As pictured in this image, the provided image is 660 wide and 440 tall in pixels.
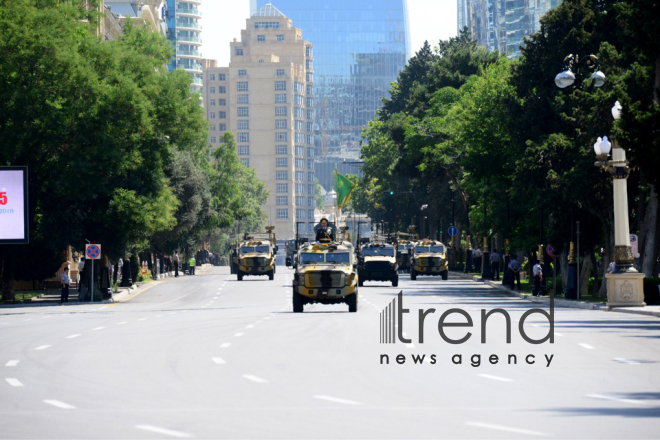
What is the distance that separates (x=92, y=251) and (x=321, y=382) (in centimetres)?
3568

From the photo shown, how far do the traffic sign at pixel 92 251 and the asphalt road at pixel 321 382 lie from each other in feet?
64.5

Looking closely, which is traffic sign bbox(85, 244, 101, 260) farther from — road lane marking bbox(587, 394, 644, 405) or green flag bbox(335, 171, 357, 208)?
green flag bbox(335, 171, 357, 208)

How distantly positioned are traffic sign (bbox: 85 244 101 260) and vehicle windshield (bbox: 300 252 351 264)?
586 inches

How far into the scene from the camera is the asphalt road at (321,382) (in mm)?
12156

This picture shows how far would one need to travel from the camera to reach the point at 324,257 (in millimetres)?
38281

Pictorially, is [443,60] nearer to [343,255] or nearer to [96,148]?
[96,148]

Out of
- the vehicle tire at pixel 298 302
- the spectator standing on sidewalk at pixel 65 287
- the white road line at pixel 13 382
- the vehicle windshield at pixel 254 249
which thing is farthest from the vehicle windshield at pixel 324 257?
the vehicle windshield at pixel 254 249

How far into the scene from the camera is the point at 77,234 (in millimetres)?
53281

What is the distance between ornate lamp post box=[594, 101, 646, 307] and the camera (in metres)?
38.4

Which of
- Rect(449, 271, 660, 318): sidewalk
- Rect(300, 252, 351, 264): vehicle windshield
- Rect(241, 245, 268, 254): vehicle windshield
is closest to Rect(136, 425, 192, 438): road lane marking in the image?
Rect(449, 271, 660, 318): sidewalk

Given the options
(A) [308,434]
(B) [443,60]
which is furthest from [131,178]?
(B) [443,60]

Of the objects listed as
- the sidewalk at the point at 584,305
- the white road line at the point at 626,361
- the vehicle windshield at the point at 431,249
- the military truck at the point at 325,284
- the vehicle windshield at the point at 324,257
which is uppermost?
the vehicle windshield at the point at 431,249

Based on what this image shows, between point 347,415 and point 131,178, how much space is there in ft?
139

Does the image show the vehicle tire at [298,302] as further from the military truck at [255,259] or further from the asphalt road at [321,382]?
the military truck at [255,259]
